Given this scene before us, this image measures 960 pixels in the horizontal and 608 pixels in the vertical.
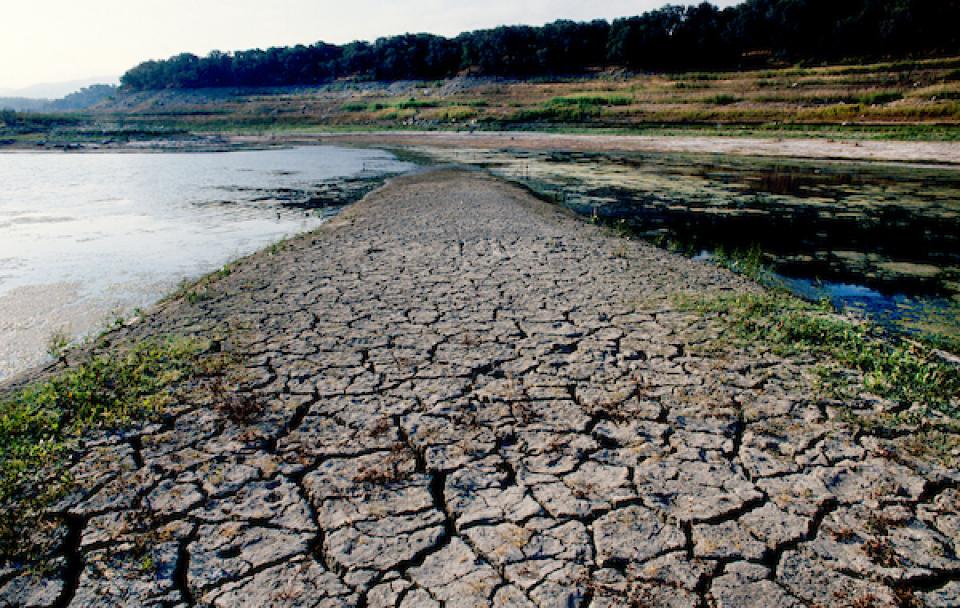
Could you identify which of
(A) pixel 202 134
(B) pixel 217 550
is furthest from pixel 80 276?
(A) pixel 202 134

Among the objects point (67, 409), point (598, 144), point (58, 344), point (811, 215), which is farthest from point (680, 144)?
point (67, 409)

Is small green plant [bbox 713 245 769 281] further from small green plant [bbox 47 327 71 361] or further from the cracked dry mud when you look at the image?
small green plant [bbox 47 327 71 361]

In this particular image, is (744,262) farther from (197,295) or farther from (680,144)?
(680,144)

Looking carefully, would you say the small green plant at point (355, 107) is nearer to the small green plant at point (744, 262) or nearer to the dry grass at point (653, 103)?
the dry grass at point (653, 103)

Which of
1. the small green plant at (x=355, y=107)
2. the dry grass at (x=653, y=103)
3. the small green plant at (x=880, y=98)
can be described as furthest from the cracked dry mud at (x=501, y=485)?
the small green plant at (x=355, y=107)

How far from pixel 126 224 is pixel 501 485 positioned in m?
12.7

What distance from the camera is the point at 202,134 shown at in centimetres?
4844

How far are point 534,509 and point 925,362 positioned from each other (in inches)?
158

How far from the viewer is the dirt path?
23953mm

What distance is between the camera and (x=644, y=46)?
207 ft

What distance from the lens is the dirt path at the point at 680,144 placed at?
24.0m

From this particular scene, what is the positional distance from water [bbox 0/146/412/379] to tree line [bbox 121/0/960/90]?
161ft

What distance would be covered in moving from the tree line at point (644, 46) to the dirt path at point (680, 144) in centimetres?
3174

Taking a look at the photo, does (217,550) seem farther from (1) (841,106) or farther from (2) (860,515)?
(1) (841,106)
